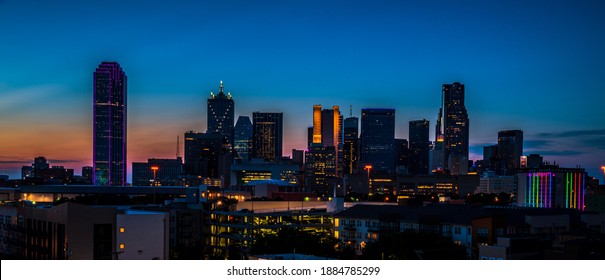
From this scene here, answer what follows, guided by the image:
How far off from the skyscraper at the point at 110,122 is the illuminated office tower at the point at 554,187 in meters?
85.0

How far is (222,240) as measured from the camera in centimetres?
3750

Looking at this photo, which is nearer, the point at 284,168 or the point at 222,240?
the point at 222,240

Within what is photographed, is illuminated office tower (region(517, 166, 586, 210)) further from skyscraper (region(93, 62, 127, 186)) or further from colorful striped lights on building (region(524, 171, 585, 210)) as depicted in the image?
skyscraper (region(93, 62, 127, 186))

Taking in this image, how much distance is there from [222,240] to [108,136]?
127m

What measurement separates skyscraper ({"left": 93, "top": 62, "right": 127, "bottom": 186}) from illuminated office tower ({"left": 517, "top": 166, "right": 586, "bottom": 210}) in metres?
85.0

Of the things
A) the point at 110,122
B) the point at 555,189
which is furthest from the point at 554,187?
the point at 110,122

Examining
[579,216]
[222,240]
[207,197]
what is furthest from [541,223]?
[207,197]

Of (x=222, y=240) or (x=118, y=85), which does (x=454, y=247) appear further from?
(x=118, y=85)

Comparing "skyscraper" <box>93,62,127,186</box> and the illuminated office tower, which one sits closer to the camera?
the illuminated office tower

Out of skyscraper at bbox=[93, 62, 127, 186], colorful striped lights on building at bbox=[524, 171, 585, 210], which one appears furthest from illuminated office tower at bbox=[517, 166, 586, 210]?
skyscraper at bbox=[93, 62, 127, 186]

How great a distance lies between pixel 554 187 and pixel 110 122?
325 feet

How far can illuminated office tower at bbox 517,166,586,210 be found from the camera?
8738cm

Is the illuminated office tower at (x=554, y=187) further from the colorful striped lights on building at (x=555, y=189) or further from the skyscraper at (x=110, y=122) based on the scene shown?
the skyscraper at (x=110, y=122)

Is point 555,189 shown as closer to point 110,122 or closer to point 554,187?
point 554,187
